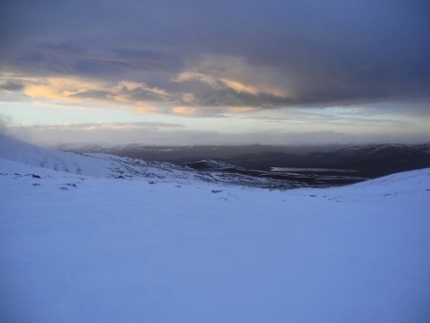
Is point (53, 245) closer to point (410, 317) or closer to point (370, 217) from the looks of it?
point (410, 317)

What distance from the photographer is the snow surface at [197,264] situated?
13.8ft

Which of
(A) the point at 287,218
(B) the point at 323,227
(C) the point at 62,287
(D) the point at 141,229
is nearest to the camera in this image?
(C) the point at 62,287

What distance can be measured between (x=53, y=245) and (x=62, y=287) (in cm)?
184

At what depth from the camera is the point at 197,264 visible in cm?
561

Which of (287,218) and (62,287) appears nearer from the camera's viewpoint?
(62,287)

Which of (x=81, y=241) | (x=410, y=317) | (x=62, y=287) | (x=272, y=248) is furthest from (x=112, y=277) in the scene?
(x=410, y=317)

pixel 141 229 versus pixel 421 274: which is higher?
pixel 141 229

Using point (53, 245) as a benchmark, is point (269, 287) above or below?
below

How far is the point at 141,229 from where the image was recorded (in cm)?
739

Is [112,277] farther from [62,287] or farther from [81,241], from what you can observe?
[81,241]

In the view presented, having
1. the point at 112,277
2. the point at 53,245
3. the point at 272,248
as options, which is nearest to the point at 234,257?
the point at 272,248

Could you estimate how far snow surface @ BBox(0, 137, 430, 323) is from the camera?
421 cm

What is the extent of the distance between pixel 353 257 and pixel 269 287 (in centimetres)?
298

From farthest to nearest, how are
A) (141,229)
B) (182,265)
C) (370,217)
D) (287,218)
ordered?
1. (370,217)
2. (287,218)
3. (141,229)
4. (182,265)
